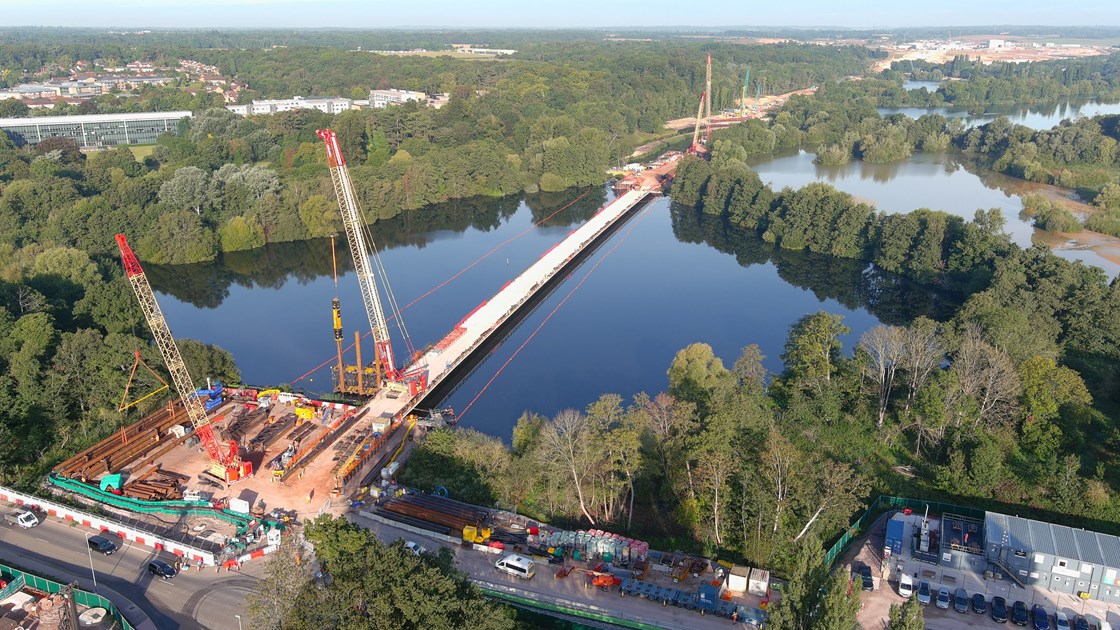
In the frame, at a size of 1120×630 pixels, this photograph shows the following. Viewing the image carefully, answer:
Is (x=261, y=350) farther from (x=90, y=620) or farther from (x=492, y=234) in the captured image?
(x=492, y=234)

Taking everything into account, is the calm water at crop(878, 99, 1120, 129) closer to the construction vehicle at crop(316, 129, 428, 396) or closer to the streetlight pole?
the construction vehicle at crop(316, 129, 428, 396)

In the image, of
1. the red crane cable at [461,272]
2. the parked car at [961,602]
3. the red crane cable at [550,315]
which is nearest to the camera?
the parked car at [961,602]

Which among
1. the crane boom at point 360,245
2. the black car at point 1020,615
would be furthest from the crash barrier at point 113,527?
the black car at point 1020,615

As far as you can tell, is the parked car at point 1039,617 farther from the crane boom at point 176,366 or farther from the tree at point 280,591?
Answer: the crane boom at point 176,366

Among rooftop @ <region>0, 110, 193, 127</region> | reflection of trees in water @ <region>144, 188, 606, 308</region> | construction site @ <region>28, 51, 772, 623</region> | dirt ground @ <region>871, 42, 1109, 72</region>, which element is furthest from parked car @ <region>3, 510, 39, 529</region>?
dirt ground @ <region>871, 42, 1109, 72</region>

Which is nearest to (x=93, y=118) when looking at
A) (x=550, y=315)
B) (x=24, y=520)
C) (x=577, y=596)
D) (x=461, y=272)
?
(x=461, y=272)

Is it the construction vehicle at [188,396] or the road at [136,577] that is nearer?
the road at [136,577]
